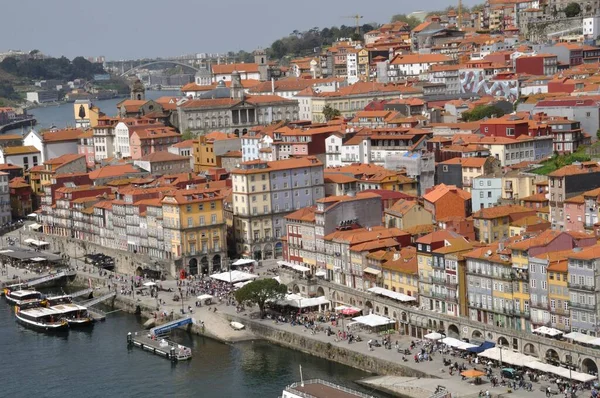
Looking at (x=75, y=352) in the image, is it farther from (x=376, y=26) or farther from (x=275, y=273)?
(x=376, y=26)

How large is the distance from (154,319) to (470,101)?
34584 millimetres

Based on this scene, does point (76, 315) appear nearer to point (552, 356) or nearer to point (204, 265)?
point (204, 265)

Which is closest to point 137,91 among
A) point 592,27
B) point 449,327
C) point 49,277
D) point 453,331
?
point 592,27

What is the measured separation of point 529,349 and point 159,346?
46.0ft

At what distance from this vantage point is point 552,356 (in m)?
36.6

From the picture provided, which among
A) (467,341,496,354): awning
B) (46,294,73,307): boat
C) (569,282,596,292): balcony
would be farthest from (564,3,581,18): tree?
(569,282,596,292): balcony

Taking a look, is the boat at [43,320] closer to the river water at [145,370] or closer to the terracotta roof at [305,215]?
the river water at [145,370]

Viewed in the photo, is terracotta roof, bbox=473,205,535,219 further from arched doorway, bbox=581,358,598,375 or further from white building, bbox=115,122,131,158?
white building, bbox=115,122,131,158

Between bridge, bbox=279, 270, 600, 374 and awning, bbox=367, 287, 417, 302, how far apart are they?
18 cm

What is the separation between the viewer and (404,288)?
4359 centimetres

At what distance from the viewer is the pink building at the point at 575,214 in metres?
45.5

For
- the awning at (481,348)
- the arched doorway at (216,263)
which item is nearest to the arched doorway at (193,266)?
the arched doorway at (216,263)

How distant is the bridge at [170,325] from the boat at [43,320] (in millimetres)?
5124

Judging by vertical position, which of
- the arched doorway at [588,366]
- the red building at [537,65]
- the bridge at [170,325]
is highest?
the red building at [537,65]
